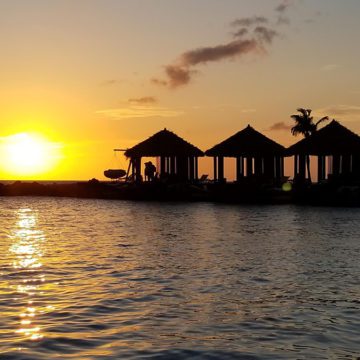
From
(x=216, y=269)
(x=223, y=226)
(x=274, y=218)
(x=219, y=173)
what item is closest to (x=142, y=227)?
(x=223, y=226)

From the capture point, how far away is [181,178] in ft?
164

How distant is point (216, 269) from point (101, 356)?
23.0 feet

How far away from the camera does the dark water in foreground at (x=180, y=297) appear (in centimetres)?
735

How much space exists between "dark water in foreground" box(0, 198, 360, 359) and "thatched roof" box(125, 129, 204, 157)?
2516 cm

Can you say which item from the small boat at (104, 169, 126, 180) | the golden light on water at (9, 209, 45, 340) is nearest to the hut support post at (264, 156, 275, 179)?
the golden light on water at (9, 209, 45, 340)

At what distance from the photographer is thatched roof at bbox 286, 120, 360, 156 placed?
1588 inches

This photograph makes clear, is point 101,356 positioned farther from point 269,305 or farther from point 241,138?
point 241,138

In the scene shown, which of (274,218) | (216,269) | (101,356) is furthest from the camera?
(274,218)

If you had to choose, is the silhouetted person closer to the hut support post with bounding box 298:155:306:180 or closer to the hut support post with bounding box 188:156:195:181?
the hut support post with bounding box 188:156:195:181

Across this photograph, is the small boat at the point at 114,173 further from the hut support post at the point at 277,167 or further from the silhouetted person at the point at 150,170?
the hut support post at the point at 277,167

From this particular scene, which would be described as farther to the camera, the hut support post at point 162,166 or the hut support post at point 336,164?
the hut support post at point 162,166

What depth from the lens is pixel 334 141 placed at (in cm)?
4034

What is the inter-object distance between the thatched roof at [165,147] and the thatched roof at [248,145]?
3.42m

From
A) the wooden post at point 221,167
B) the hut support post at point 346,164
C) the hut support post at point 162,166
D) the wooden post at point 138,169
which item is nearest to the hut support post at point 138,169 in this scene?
the wooden post at point 138,169
